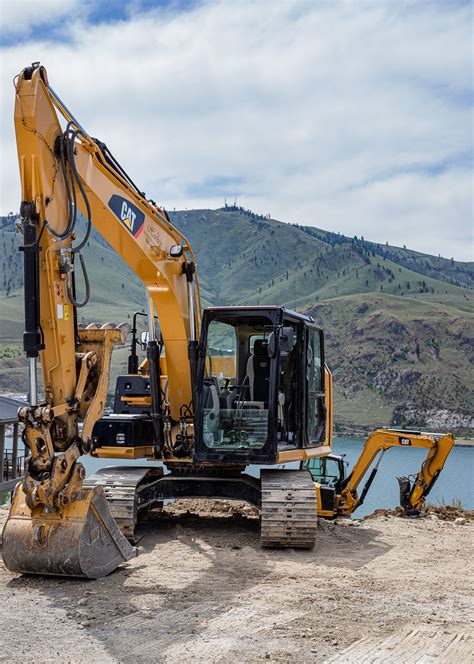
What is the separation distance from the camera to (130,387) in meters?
10.8

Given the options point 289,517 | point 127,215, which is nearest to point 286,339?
point 289,517

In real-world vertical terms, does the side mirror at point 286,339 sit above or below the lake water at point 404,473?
above

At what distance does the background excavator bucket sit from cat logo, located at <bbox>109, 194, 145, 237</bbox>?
3.07 metres

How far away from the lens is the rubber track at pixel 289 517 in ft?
30.0

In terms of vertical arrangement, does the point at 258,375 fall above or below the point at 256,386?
above

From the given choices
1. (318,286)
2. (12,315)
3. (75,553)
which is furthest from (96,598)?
(318,286)

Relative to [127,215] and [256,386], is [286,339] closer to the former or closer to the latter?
[256,386]

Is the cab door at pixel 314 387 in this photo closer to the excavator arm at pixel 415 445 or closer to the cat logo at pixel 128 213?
the cat logo at pixel 128 213

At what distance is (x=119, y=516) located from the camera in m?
9.40

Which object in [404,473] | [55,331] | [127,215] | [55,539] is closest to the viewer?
[55,539]

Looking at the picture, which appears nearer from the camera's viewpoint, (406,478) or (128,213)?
(128,213)

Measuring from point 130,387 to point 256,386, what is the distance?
171cm

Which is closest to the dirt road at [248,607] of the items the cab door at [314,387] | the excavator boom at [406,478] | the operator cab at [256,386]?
the operator cab at [256,386]

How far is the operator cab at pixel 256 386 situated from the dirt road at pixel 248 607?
1.21 meters
